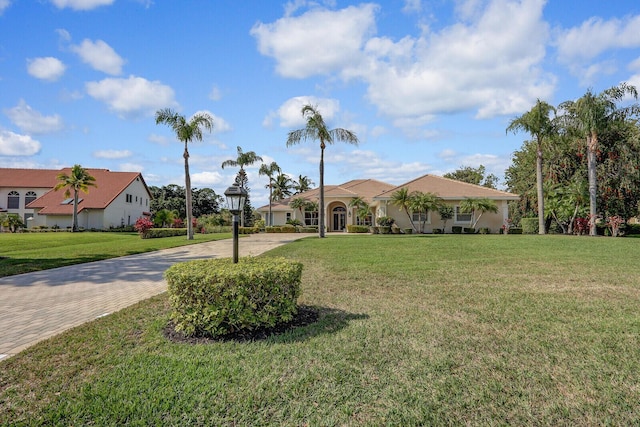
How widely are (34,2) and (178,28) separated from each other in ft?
11.7

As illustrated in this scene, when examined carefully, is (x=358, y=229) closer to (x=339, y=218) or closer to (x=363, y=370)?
(x=339, y=218)

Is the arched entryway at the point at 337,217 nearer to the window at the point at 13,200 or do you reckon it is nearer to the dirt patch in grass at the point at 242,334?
the dirt patch in grass at the point at 242,334

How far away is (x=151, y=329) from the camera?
4.46m

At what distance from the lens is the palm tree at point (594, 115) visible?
78.6ft

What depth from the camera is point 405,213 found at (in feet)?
96.6

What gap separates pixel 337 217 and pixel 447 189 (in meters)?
10.8

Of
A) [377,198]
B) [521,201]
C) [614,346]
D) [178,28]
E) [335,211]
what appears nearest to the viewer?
[614,346]

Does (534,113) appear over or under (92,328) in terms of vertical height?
over

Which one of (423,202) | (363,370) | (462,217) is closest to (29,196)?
(423,202)

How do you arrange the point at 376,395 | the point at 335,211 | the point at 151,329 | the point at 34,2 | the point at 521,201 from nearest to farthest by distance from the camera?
the point at 376,395 < the point at 151,329 < the point at 34,2 < the point at 521,201 < the point at 335,211

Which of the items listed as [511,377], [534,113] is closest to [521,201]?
[534,113]

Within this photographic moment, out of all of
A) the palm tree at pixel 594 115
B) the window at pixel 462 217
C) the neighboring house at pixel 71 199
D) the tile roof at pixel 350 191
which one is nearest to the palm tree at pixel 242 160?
the tile roof at pixel 350 191

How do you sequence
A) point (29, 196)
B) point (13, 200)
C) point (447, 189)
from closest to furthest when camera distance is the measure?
1. point (447, 189)
2. point (13, 200)
3. point (29, 196)

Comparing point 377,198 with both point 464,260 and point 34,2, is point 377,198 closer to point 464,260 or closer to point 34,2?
point 464,260
